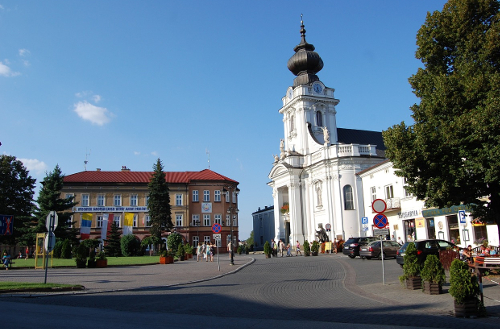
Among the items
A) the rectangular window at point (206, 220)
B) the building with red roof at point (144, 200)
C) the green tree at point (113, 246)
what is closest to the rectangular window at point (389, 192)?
the building with red roof at point (144, 200)

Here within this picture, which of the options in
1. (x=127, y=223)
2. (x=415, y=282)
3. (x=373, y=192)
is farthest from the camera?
(x=127, y=223)

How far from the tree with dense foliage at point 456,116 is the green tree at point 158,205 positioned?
46666mm

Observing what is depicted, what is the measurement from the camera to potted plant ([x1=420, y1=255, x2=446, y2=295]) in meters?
12.0

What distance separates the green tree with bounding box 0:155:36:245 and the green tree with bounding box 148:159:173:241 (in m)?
15.1

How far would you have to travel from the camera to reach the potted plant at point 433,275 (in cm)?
1199

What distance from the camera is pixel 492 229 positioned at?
2645 cm

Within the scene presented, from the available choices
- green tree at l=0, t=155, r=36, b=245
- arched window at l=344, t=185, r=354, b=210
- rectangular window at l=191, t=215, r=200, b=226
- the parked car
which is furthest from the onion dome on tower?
green tree at l=0, t=155, r=36, b=245

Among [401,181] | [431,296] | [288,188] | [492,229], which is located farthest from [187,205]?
[431,296]

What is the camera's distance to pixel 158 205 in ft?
194

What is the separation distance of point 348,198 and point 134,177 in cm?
3532

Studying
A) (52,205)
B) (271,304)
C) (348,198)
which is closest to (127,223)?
(52,205)

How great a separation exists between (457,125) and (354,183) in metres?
37.5

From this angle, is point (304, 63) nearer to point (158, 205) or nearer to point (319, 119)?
point (319, 119)

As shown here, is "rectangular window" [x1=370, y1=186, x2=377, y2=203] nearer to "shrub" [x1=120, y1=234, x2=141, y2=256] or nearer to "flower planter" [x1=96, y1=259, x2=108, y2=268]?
"shrub" [x1=120, y1=234, x2=141, y2=256]
